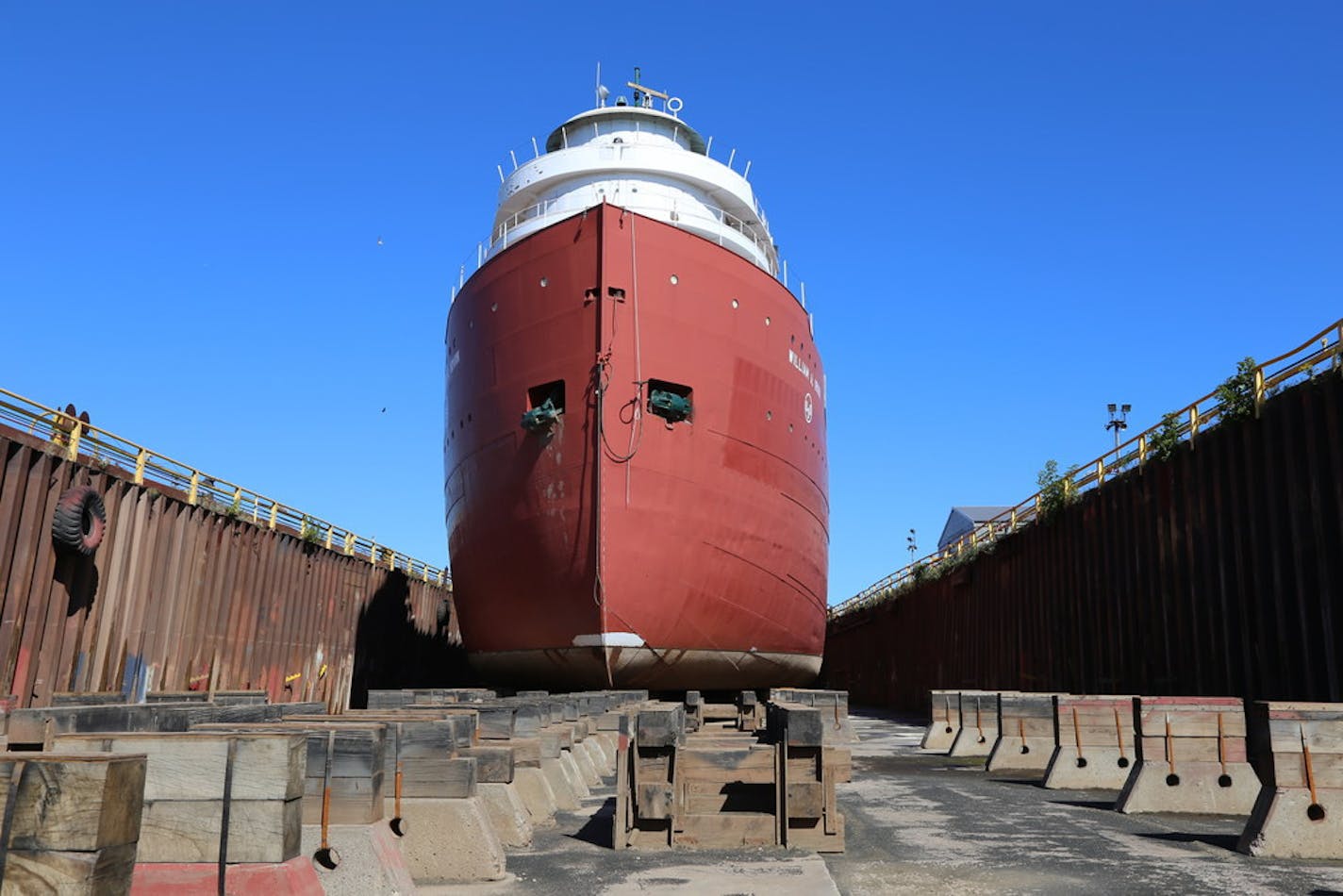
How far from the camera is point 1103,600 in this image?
18.2 meters

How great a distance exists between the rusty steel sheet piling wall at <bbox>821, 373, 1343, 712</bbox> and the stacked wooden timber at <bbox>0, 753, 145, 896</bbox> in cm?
1232

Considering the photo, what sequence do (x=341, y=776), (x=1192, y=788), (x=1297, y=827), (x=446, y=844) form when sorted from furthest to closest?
(x=1192, y=788), (x=1297, y=827), (x=446, y=844), (x=341, y=776)

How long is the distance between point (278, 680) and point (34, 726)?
15.9 m

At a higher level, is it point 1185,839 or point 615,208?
point 615,208

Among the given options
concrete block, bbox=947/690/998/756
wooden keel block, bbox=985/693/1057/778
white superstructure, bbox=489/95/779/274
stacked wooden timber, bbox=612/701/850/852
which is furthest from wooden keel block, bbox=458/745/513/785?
white superstructure, bbox=489/95/779/274

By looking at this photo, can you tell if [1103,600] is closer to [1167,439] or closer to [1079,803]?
[1167,439]

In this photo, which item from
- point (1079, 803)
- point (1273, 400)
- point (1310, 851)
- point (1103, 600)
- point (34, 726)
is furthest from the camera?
point (1103, 600)

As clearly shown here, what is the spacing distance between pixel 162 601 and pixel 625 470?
26.3ft

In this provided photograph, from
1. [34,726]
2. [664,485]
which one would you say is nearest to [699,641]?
[664,485]

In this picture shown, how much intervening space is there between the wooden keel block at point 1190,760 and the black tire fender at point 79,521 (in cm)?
1328

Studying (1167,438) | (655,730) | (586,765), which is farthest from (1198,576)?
(655,730)

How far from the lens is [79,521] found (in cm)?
1332

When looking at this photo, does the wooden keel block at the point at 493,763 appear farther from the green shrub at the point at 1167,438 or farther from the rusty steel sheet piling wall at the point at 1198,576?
the green shrub at the point at 1167,438

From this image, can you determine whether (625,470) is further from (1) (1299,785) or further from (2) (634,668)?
(1) (1299,785)
